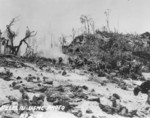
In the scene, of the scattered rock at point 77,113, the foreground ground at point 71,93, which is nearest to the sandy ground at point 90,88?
the foreground ground at point 71,93

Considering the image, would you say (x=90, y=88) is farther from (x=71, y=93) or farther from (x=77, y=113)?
(x=77, y=113)

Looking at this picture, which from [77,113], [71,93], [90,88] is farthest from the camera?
[90,88]

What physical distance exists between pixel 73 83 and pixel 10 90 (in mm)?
4807

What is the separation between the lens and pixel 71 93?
46.4 feet

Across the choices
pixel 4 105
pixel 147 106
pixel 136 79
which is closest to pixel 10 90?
pixel 4 105

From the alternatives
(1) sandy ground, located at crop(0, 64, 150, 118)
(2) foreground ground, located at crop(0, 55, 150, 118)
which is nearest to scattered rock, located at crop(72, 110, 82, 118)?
(2) foreground ground, located at crop(0, 55, 150, 118)

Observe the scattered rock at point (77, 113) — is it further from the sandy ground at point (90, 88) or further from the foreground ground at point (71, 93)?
the sandy ground at point (90, 88)

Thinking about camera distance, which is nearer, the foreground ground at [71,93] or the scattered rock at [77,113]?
the scattered rock at [77,113]

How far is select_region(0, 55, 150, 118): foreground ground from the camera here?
1151cm

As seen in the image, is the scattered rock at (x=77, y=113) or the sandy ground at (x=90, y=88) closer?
the scattered rock at (x=77, y=113)

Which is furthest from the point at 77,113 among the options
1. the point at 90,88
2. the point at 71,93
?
the point at 90,88

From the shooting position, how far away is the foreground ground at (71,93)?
11508 mm

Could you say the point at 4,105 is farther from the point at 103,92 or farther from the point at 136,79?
the point at 136,79

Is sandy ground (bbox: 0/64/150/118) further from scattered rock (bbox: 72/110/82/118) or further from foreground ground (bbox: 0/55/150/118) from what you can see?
scattered rock (bbox: 72/110/82/118)
